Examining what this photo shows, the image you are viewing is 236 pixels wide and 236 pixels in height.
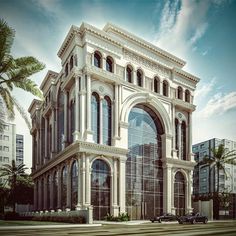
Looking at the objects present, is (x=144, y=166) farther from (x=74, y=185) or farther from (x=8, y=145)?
(x=8, y=145)

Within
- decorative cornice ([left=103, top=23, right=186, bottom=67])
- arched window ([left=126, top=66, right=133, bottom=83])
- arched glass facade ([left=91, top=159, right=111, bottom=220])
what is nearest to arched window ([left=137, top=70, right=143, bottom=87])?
arched window ([left=126, top=66, right=133, bottom=83])

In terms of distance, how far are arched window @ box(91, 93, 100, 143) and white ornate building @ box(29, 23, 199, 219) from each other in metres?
0.11

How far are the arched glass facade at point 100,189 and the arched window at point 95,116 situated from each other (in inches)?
115

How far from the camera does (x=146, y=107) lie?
4272 cm

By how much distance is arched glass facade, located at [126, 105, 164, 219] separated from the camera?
3838cm

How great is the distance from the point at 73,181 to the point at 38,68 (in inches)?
722

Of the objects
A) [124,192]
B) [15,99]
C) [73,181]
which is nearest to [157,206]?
[124,192]

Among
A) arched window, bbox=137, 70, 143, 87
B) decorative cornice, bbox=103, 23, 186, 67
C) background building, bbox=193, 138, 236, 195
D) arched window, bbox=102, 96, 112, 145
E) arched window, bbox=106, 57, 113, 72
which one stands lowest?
background building, bbox=193, 138, 236, 195

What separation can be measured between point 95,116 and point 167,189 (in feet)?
44.7

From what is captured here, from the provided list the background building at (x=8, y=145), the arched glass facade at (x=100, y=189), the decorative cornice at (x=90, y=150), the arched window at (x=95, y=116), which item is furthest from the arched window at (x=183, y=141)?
the background building at (x=8, y=145)

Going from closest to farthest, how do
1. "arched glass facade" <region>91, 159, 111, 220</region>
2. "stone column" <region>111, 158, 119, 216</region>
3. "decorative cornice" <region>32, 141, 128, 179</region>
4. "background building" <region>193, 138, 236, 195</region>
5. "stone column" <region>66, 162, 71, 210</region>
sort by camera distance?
"decorative cornice" <region>32, 141, 128, 179</region> → "arched glass facade" <region>91, 159, 111, 220</region> → "stone column" <region>111, 158, 119, 216</region> → "stone column" <region>66, 162, 71, 210</region> → "background building" <region>193, 138, 236, 195</region>

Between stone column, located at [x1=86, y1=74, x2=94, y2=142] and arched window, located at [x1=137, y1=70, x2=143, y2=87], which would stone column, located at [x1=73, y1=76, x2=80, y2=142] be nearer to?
stone column, located at [x1=86, y1=74, x2=94, y2=142]

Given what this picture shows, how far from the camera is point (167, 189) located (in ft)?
136

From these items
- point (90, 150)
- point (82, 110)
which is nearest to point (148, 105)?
point (82, 110)
